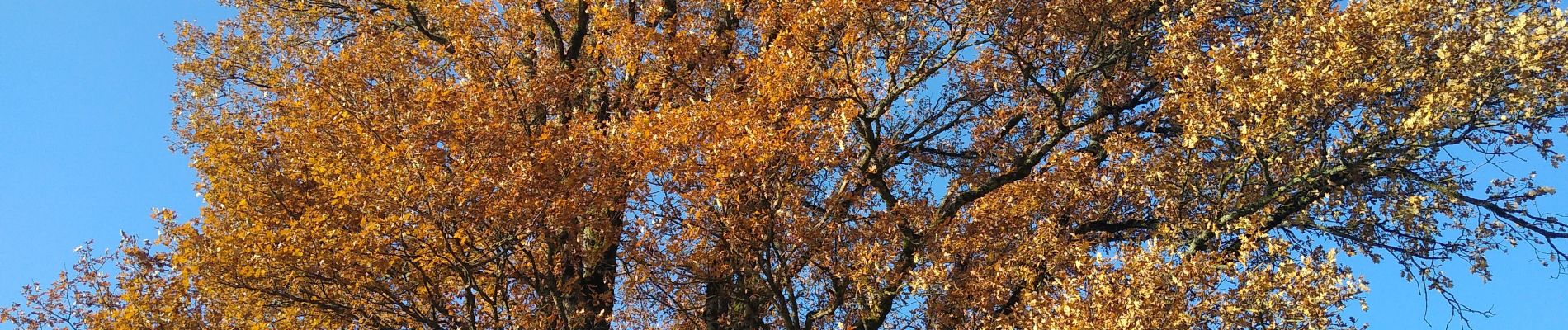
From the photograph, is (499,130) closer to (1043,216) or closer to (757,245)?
(757,245)

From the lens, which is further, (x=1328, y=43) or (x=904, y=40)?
(x=904, y=40)

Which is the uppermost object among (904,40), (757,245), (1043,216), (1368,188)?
(904,40)

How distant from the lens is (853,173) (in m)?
15.4

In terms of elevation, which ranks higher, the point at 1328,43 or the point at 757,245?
the point at 1328,43

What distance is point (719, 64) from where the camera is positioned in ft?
58.3

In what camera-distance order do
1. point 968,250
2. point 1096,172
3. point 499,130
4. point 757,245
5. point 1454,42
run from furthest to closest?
1. point 1096,172
2. point 968,250
3. point 499,130
4. point 757,245
5. point 1454,42

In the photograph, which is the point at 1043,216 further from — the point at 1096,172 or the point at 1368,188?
the point at 1368,188

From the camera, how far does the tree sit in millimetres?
12672

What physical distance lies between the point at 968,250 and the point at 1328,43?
5446 millimetres

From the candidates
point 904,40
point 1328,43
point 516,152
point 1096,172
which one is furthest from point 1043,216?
point 516,152

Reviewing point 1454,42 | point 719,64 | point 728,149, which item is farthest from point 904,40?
point 1454,42

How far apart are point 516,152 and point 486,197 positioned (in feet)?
3.29

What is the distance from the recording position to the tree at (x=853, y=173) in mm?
12672

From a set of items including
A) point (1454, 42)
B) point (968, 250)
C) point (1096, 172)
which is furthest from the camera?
point (1096, 172)
